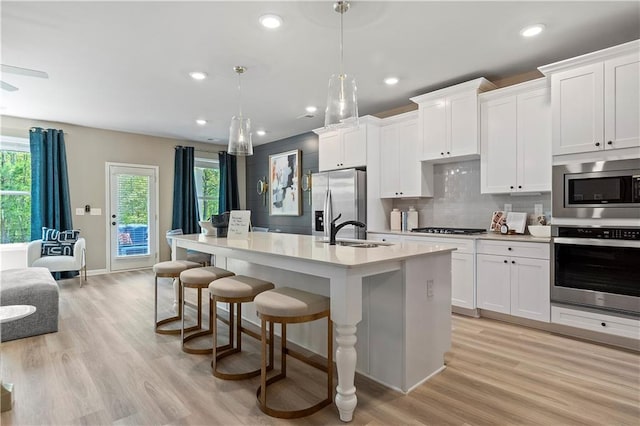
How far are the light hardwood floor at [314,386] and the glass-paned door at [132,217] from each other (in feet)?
11.3

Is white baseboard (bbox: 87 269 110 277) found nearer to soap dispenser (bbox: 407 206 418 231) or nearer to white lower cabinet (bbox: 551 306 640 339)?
soap dispenser (bbox: 407 206 418 231)

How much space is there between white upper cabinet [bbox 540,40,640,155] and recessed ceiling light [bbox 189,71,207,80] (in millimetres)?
3304

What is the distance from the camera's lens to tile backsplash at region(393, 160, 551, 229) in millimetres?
3697

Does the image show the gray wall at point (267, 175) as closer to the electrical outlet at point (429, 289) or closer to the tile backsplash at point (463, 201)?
the tile backsplash at point (463, 201)

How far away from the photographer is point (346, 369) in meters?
1.79

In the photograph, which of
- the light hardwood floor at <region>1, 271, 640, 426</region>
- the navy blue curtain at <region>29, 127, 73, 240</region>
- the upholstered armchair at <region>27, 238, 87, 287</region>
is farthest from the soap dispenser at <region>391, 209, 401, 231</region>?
the navy blue curtain at <region>29, 127, 73, 240</region>

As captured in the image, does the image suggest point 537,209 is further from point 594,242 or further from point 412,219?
point 412,219

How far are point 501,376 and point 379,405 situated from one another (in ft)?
3.06

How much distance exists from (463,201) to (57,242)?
225 inches

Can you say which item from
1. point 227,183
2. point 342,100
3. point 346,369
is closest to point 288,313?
point 346,369

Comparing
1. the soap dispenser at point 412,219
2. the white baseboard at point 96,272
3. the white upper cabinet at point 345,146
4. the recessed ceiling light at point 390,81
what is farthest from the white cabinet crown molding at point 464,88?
the white baseboard at point 96,272

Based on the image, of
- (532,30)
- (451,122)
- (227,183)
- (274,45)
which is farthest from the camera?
(227,183)

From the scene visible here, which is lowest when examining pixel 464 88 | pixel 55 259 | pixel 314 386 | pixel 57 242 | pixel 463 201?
pixel 314 386

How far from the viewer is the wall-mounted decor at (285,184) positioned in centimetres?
649
